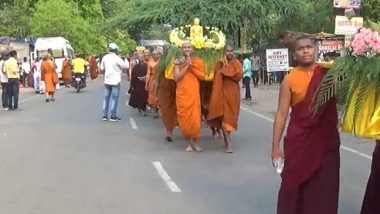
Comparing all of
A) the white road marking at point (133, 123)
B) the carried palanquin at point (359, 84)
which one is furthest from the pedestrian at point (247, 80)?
the carried palanquin at point (359, 84)

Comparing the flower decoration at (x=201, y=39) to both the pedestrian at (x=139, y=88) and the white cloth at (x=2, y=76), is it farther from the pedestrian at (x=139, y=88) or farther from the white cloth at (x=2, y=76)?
the white cloth at (x=2, y=76)

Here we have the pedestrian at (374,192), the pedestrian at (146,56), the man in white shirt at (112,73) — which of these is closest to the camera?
the pedestrian at (374,192)

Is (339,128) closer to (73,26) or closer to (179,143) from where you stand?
(179,143)

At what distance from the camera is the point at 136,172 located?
982 cm

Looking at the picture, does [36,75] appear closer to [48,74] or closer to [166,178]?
[48,74]

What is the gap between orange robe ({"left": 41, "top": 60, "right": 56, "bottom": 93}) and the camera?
2478cm

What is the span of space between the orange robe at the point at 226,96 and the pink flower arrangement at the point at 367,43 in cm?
612

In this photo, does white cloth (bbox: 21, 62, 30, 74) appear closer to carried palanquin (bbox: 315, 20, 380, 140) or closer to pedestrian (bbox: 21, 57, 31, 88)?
pedestrian (bbox: 21, 57, 31, 88)

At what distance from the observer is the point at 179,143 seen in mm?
12953

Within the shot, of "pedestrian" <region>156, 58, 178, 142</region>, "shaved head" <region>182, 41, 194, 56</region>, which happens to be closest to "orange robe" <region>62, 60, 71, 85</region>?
"pedestrian" <region>156, 58, 178, 142</region>

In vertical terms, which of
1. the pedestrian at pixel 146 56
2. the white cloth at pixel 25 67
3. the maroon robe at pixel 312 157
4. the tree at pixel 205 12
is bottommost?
the white cloth at pixel 25 67

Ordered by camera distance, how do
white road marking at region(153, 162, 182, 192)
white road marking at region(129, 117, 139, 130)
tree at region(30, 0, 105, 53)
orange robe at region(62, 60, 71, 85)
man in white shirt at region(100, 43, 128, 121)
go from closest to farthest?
1. white road marking at region(153, 162, 182, 192)
2. white road marking at region(129, 117, 139, 130)
3. man in white shirt at region(100, 43, 128, 121)
4. orange robe at region(62, 60, 71, 85)
5. tree at region(30, 0, 105, 53)

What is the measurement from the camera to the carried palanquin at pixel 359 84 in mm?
5379

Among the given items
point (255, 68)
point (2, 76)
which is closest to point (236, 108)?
point (2, 76)
